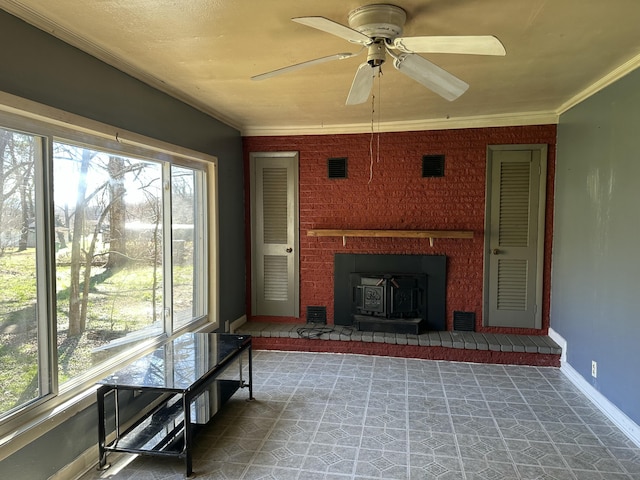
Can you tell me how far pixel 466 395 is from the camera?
3209 millimetres

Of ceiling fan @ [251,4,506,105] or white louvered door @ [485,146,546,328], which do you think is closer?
ceiling fan @ [251,4,506,105]

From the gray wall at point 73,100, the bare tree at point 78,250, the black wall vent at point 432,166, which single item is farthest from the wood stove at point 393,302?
the bare tree at point 78,250

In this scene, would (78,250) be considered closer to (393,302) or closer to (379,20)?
(379,20)

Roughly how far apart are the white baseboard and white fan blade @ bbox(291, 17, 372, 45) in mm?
2862

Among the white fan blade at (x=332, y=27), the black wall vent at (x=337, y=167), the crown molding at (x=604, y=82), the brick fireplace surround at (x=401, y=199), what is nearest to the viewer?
the white fan blade at (x=332, y=27)

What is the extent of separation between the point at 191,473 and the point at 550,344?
11.1 ft

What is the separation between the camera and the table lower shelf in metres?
A: 2.30

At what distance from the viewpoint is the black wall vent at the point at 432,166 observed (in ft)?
14.1

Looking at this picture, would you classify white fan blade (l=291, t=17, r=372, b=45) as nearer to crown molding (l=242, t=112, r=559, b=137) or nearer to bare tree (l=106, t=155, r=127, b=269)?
bare tree (l=106, t=155, r=127, b=269)

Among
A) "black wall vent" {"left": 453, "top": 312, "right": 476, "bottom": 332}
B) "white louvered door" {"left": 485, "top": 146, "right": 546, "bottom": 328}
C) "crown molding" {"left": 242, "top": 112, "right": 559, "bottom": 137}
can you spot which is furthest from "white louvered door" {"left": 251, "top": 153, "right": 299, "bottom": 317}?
"white louvered door" {"left": 485, "top": 146, "right": 546, "bottom": 328}

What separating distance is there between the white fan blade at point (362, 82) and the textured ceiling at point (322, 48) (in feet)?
0.90

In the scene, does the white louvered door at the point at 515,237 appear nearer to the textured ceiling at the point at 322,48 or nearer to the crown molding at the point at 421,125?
the crown molding at the point at 421,125

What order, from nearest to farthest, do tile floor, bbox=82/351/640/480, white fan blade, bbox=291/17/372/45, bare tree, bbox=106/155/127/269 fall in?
1. white fan blade, bbox=291/17/372/45
2. tile floor, bbox=82/351/640/480
3. bare tree, bbox=106/155/127/269

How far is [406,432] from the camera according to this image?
8.72 ft
